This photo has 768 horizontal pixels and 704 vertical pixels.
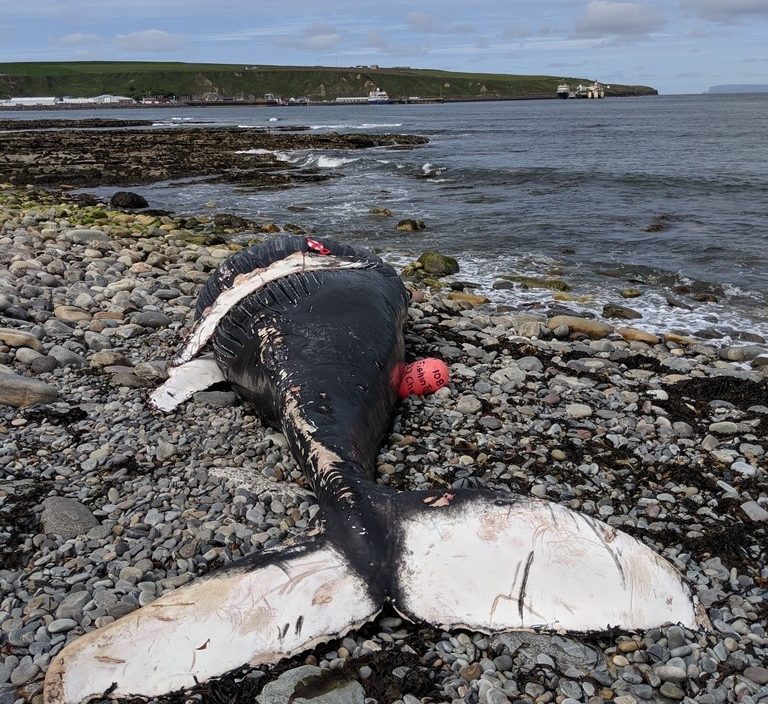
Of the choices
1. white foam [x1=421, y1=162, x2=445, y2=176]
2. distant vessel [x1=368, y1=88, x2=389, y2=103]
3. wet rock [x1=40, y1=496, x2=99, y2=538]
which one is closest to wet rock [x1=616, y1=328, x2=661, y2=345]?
wet rock [x1=40, y1=496, x2=99, y2=538]

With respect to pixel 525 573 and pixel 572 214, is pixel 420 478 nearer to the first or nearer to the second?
pixel 525 573

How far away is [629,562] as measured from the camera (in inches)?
149

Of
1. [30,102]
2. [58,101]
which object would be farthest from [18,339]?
[30,102]

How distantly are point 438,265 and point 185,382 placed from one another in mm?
8335

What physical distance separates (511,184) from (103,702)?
91.4 ft

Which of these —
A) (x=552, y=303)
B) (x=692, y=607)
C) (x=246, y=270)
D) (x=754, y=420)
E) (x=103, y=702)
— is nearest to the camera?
(x=103, y=702)

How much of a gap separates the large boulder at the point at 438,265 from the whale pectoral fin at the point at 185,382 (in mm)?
7792

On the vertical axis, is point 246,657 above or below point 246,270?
below

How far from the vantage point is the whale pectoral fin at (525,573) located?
3736mm

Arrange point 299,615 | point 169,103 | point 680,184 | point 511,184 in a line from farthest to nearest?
point 169,103, point 511,184, point 680,184, point 299,615

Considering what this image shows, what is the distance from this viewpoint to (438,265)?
571 inches

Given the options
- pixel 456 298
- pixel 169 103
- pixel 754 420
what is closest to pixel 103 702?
pixel 754 420

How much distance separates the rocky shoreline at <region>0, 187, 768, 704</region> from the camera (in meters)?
3.78

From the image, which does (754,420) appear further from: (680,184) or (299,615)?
(680,184)
